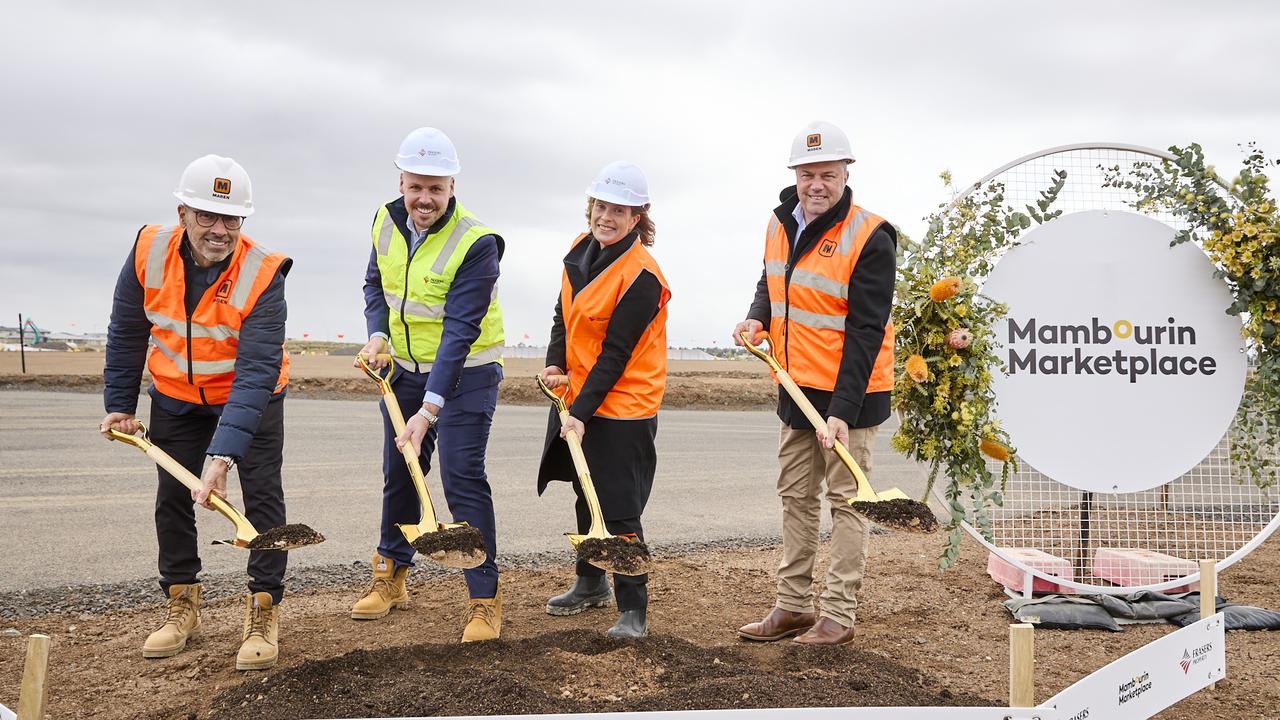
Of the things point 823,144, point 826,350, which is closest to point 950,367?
point 826,350

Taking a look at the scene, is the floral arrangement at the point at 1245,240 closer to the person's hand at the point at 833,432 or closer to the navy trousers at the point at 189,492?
the person's hand at the point at 833,432

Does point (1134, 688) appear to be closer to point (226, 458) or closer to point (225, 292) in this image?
point (226, 458)

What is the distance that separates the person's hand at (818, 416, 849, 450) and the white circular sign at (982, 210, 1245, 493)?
61.1 inches

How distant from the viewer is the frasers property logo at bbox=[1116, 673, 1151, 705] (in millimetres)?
3571

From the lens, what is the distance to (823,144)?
4879 millimetres

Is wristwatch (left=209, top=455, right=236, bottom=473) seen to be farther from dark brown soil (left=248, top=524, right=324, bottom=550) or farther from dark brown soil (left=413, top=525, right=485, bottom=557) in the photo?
dark brown soil (left=413, top=525, right=485, bottom=557)

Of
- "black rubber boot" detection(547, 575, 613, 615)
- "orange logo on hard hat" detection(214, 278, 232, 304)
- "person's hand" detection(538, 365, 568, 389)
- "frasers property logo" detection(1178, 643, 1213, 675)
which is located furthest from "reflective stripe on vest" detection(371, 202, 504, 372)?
"frasers property logo" detection(1178, 643, 1213, 675)

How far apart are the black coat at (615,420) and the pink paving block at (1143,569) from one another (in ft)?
10.3

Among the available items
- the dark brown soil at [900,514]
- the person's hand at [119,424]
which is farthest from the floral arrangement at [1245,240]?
the person's hand at [119,424]

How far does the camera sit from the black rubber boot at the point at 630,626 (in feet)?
15.9

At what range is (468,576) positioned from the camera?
496 cm

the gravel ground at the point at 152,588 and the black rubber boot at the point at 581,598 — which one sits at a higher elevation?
the black rubber boot at the point at 581,598

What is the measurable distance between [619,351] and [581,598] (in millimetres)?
1677

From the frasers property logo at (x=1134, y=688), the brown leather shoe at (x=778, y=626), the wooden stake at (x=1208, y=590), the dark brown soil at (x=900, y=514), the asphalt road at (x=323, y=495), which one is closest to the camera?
the frasers property logo at (x=1134, y=688)
